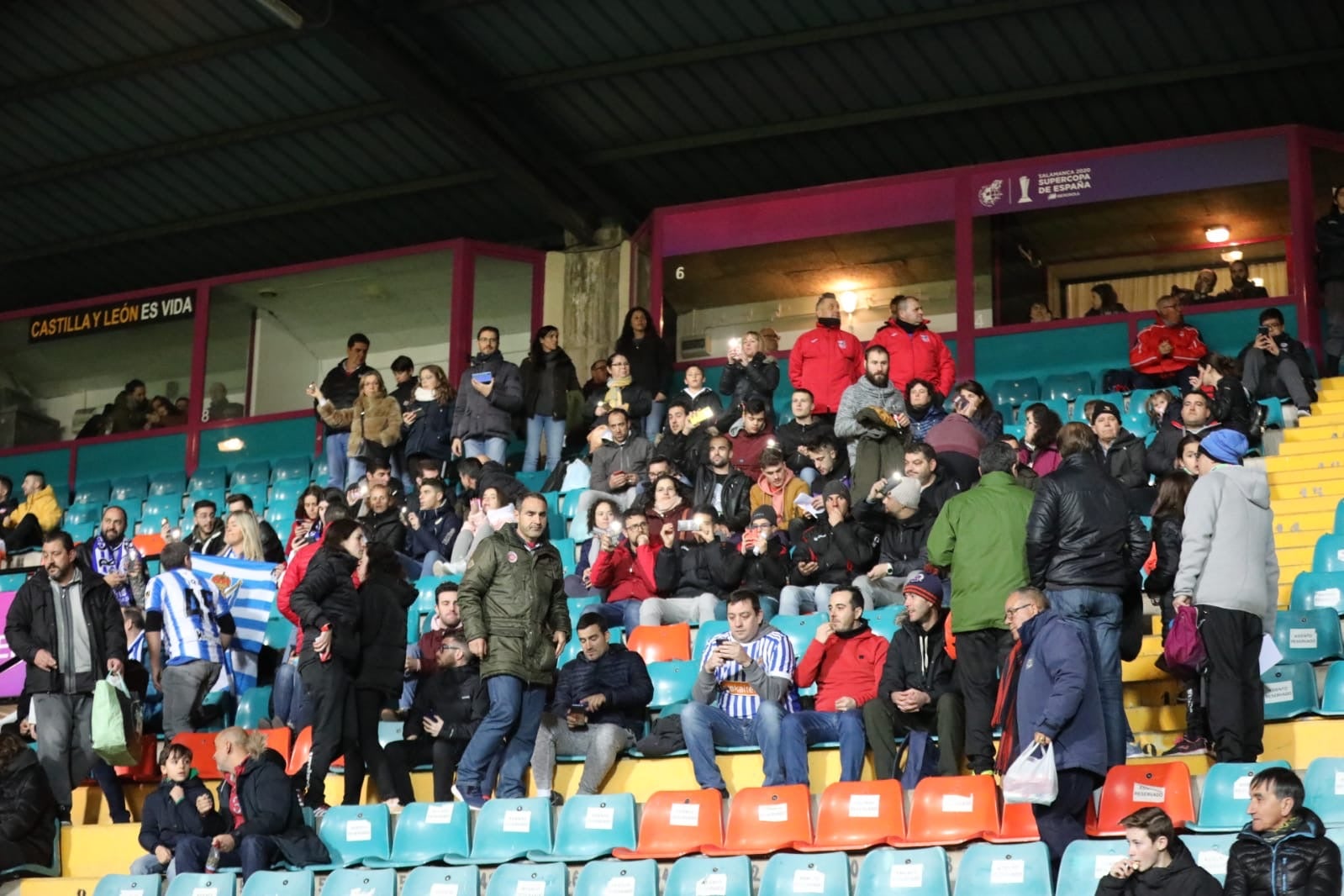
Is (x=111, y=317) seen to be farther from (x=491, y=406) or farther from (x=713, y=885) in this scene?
(x=713, y=885)

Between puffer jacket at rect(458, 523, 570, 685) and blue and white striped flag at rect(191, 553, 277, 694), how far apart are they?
264 cm

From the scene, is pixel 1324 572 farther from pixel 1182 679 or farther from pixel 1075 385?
pixel 1075 385

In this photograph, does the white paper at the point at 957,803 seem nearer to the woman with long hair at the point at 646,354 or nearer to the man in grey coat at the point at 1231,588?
the man in grey coat at the point at 1231,588

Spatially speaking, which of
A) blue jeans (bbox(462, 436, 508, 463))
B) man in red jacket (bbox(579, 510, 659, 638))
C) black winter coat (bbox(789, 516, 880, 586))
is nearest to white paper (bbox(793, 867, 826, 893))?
black winter coat (bbox(789, 516, 880, 586))

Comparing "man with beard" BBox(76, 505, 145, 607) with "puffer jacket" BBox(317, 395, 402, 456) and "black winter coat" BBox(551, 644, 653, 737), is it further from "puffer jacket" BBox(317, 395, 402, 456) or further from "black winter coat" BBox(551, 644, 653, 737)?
"black winter coat" BBox(551, 644, 653, 737)

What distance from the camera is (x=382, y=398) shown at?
49.0 feet

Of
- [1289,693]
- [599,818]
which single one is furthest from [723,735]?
[1289,693]

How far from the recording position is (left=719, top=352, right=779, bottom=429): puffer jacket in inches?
549

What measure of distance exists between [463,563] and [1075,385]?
208 inches

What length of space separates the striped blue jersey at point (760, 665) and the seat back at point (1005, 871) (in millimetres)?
1733

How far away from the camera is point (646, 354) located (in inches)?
613

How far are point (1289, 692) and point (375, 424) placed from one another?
8223mm

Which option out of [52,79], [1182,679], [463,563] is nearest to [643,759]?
[1182,679]

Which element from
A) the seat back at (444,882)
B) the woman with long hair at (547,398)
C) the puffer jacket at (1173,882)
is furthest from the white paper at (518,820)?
the woman with long hair at (547,398)
